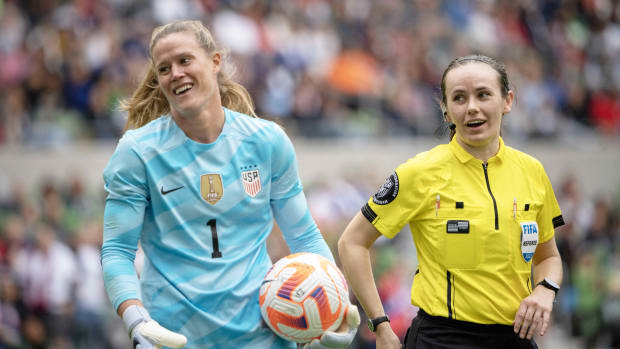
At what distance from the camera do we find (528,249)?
369 centimetres

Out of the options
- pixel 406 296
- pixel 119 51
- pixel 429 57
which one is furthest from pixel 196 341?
pixel 429 57

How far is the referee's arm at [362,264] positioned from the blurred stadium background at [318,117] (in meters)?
5.02

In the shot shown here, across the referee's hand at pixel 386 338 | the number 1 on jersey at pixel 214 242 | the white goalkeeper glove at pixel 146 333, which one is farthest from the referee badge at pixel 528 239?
the white goalkeeper glove at pixel 146 333

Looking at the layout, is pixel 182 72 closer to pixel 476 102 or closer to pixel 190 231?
pixel 190 231

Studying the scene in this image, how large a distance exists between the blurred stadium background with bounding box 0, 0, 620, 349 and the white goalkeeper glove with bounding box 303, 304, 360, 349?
5299 mm

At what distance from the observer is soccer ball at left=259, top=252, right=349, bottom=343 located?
356 cm

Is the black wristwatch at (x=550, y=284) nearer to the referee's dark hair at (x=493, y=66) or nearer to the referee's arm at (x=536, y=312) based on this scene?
the referee's arm at (x=536, y=312)

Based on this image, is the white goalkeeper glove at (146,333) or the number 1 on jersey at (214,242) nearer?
the white goalkeeper glove at (146,333)

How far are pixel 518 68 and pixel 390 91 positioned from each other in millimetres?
3265

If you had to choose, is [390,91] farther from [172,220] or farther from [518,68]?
[172,220]

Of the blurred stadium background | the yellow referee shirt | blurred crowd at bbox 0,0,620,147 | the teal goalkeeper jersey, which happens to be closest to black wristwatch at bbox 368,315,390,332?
the yellow referee shirt

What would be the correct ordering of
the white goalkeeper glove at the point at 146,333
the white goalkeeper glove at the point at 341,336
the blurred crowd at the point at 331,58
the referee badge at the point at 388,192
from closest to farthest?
the white goalkeeper glove at the point at 146,333
the white goalkeeper glove at the point at 341,336
the referee badge at the point at 388,192
the blurred crowd at the point at 331,58

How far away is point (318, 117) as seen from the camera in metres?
13.1

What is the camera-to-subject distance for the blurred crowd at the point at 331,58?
37.5 feet
